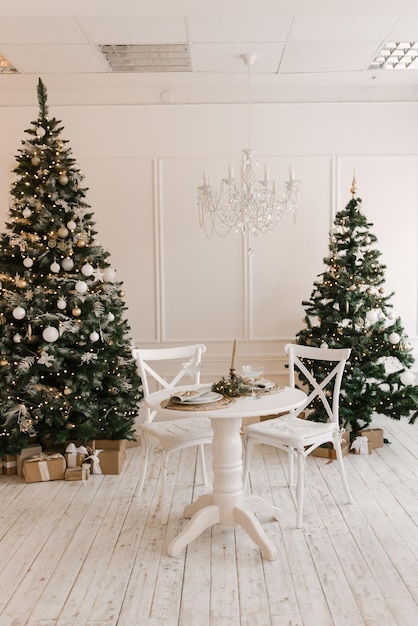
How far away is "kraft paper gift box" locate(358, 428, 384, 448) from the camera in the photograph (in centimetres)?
516

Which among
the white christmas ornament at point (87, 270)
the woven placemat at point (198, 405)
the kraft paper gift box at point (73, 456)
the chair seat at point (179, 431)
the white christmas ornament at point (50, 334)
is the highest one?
the white christmas ornament at point (87, 270)

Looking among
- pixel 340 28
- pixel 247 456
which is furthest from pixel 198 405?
pixel 340 28

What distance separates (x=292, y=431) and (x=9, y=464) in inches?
87.8

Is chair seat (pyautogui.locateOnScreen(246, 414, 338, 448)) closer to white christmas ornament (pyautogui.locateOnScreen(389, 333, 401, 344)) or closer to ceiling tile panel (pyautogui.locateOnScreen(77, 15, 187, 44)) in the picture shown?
white christmas ornament (pyautogui.locateOnScreen(389, 333, 401, 344))

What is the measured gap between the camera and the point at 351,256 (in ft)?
17.1

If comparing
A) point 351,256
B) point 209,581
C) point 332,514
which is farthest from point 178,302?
point 209,581

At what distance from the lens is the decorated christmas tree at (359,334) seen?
5027mm

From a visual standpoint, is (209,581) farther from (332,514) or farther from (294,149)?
(294,149)

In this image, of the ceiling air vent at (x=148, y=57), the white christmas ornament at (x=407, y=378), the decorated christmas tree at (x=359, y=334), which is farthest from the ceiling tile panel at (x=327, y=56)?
the white christmas ornament at (x=407, y=378)

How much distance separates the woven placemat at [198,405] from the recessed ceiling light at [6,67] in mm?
3358

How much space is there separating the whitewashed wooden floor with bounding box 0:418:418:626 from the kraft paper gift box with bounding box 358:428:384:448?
56 centimetres

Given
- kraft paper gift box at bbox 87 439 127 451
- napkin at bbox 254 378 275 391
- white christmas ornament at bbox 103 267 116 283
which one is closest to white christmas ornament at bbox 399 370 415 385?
napkin at bbox 254 378 275 391

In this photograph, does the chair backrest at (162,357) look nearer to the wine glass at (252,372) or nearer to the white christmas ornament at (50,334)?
the wine glass at (252,372)

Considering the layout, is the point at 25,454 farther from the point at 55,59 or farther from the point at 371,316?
the point at 55,59
